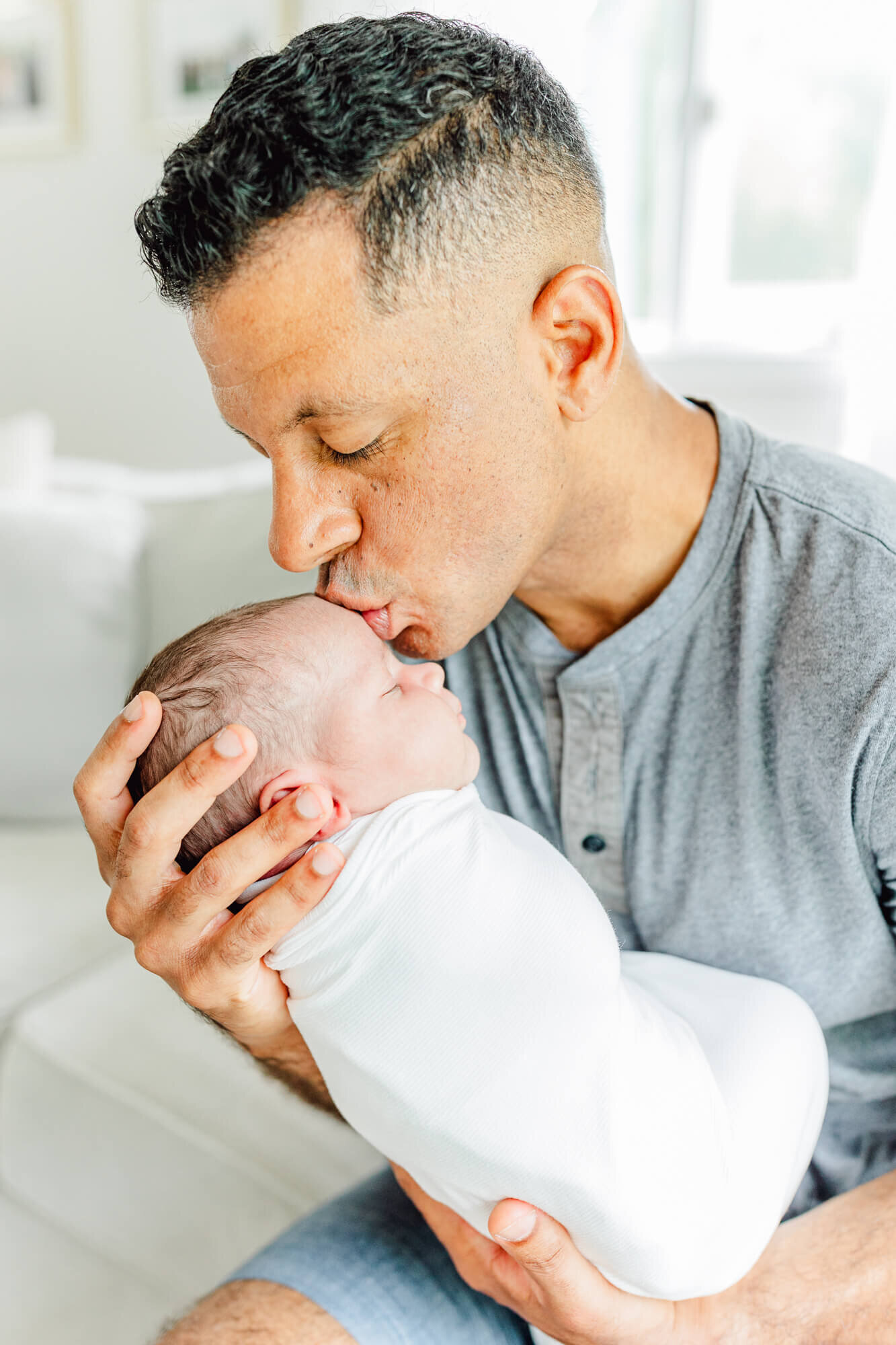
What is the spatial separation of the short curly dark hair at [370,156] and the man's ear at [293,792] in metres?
0.42

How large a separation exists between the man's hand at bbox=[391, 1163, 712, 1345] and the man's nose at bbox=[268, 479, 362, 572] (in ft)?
1.99

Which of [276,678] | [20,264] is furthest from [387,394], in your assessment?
[20,264]

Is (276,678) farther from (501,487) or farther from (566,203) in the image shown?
(566,203)

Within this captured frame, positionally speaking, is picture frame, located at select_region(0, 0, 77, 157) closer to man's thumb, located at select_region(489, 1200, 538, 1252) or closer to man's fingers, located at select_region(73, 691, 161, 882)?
man's fingers, located at select_region(73, 691, 161, 882)

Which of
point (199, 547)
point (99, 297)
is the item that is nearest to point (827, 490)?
point (199, 547)

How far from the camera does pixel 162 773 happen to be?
978mm

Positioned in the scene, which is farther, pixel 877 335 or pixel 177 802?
pixel 877 335

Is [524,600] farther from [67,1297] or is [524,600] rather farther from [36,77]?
[36,77]

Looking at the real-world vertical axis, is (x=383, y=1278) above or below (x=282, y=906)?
below

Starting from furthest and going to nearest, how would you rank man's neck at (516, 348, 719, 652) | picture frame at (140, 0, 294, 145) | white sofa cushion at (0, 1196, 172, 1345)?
picture frame at (140, 0, 294, 145)
white sofa cushion at (0, 1196, 172, 1345)
man's neck at (516, 348, 719, 652)

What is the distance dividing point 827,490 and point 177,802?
28.4 inches

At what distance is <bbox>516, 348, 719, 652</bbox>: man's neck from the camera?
44.7 inches

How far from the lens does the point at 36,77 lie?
3193mm

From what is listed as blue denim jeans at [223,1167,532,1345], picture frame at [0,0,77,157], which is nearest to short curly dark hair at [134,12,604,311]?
blue denim jeans at [223,1167,532,1345]
